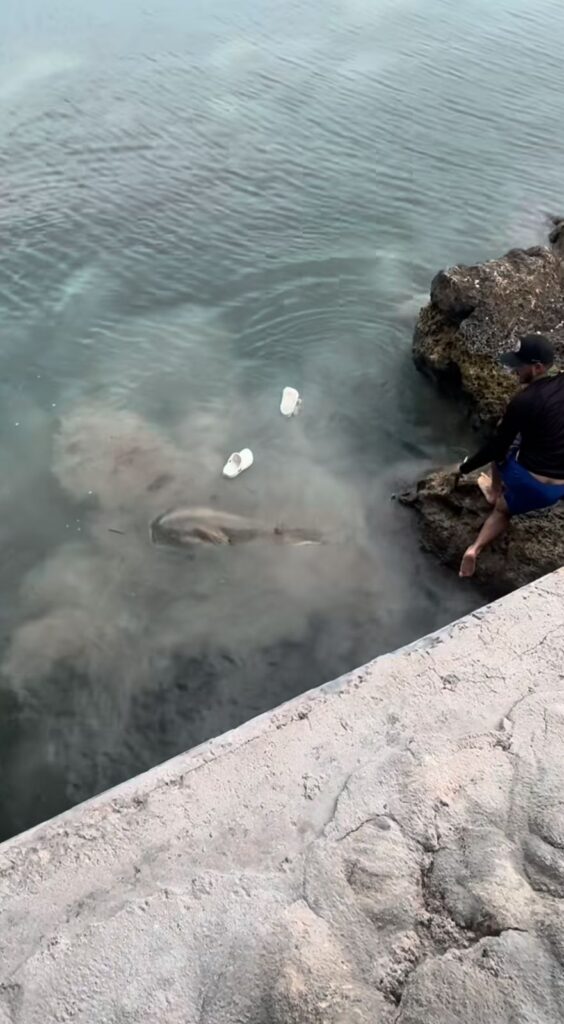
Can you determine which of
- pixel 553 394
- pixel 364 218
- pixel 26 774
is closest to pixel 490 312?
pixel 553 394

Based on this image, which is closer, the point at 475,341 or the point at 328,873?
the point at 328,873

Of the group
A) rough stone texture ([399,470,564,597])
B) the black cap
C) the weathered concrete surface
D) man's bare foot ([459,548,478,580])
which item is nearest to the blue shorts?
rough stone texture ([399,470,564,597])

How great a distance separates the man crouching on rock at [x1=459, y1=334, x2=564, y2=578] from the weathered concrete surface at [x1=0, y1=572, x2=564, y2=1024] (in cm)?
158

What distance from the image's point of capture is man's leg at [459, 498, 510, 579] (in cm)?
523

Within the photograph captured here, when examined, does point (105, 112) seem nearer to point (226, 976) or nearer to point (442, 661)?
point (442, 661)

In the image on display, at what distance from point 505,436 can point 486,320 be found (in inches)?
110

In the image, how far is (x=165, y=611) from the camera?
5555 millimetres

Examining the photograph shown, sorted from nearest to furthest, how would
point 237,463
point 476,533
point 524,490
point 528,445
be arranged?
point 528,445
point 524,490
point 476,533
point 237,463

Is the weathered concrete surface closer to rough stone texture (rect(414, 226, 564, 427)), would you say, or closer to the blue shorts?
the blue shorts

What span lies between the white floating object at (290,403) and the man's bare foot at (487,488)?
2.34 meters

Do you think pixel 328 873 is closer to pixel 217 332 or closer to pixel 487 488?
pixel 487 488

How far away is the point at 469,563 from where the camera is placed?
5332 mm

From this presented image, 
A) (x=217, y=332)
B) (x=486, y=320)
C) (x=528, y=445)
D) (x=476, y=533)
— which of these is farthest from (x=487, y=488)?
(x=217, y=332)

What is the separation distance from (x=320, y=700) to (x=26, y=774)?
2.25m
